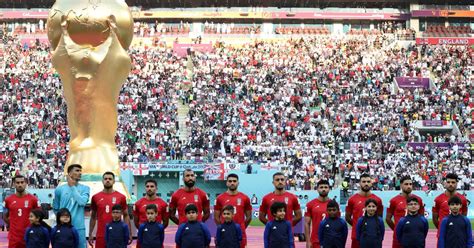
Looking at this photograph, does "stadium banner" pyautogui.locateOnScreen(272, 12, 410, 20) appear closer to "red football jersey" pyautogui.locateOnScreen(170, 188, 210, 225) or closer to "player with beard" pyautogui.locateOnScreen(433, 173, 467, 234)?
"player with beard" pyautogui.locateOnScreen(433, 173, 467, 234)

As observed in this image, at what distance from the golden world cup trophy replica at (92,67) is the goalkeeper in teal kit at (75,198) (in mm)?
6681

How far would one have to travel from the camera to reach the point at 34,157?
145 ft

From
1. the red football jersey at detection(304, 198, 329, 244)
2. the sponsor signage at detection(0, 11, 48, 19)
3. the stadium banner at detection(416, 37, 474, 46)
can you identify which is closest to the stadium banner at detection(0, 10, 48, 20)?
the sponsor signage at detection(0, 11, 48, 19)

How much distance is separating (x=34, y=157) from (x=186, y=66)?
16.8m

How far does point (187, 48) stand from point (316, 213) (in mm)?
47606

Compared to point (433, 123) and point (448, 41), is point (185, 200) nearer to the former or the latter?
point (433, 123)

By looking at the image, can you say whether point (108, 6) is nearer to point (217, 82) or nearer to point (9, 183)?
point (9, 183)

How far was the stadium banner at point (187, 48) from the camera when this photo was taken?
63150mm

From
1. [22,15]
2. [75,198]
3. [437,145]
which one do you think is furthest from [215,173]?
[22,15]

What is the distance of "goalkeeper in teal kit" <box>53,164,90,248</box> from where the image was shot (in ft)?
52.2

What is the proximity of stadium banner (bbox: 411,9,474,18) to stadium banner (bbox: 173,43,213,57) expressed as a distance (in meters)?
13.5

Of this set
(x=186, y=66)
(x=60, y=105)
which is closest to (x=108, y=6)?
(x=60, y=105)

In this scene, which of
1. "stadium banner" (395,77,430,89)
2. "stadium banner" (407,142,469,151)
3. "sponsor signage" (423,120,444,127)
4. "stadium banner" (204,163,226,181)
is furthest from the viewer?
"stadium banner" (395,77,430,89)

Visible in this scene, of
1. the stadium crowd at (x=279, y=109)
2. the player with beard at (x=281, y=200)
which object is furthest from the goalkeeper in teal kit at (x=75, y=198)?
the stadium crowd at (x=279, y=109)
